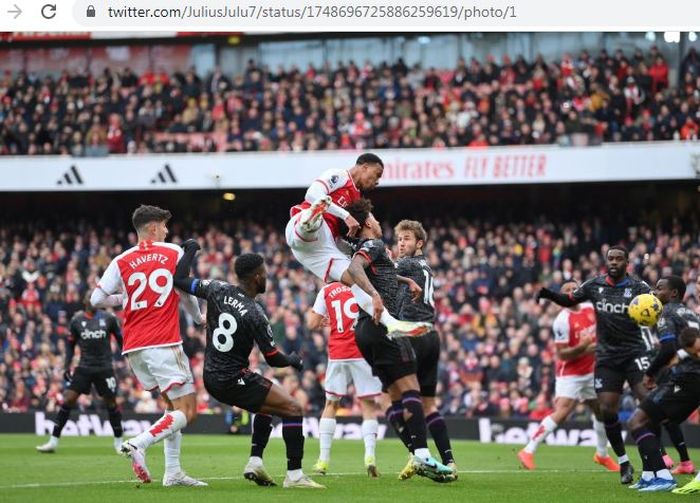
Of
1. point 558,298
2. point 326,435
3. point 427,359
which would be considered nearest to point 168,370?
point 427,359

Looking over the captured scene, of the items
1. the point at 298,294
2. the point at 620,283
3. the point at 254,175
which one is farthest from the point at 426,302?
the point at 254,175

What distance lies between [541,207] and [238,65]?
11705mm

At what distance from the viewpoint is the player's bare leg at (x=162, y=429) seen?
11.6 meters

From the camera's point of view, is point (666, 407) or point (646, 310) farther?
point (646, 310)

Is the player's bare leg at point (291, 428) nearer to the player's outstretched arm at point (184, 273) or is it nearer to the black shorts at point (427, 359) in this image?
the player's outstretched arm at point (184, 273)

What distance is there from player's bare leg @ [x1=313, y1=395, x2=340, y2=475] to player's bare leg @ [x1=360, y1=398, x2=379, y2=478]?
406 mm

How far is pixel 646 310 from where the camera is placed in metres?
12.7

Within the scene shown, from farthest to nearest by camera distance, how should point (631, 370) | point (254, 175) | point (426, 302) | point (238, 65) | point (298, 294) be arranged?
point (238, 65) < point (254, 175) < point (298, 294) < point (631, 370) < point (426, 302)

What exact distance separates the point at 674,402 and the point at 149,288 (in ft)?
18.0

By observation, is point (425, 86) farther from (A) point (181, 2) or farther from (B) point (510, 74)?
(A) point (181, 2)

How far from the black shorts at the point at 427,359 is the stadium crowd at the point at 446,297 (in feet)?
40.8

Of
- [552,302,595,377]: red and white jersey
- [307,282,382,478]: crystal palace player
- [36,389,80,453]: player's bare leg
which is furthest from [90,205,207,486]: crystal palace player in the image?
[36,389,80,453]: player's bare leg

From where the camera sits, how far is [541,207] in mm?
33156

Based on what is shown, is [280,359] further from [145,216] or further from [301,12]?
[301,12]
